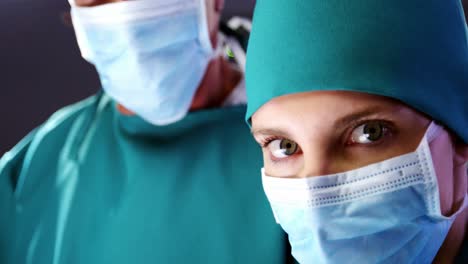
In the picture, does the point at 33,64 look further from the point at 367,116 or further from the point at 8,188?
the point at 367,116

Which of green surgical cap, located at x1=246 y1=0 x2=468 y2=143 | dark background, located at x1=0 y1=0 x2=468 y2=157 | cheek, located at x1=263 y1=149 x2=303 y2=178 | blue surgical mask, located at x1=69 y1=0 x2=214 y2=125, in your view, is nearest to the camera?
green surgical cap, located at x1=246 y1=0 x2=468 y2=143

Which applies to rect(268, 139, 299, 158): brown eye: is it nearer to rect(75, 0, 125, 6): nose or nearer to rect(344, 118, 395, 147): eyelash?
rect(344, 118, 395, 147): eyelash

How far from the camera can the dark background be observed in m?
1.49

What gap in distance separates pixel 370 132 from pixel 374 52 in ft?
0.47

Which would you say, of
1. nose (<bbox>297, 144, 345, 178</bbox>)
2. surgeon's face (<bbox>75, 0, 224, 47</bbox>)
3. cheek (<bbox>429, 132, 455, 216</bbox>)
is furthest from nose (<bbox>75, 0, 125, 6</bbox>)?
cheek (<bbox>429, 132, 455, 216</bbox>)

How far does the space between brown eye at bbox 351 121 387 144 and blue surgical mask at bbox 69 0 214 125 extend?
0.64 metres

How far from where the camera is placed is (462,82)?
0.96 m

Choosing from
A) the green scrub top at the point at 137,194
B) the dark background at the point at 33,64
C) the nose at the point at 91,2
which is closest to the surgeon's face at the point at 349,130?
the green scrub top at the point at 137,194

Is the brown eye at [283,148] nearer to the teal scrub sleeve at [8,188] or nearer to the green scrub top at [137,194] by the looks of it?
the green scrub top at [137,194]

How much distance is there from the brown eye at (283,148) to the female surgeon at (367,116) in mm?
11

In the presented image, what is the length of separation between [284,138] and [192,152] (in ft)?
1.91

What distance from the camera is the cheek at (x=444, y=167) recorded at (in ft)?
3.04

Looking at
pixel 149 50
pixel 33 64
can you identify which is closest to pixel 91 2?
pixel 149 50

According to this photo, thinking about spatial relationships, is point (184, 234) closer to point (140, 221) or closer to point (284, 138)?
point (140, 221)
